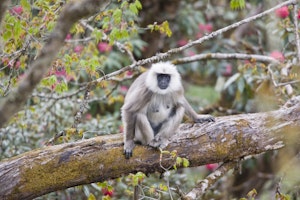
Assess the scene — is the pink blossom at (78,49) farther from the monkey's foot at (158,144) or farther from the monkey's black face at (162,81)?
the monkey's foot at (158,144)

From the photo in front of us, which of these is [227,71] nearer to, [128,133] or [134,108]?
[134,108]

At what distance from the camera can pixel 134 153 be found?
516 centimetres

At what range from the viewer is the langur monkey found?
18.0 feet

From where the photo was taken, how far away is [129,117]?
559 cm

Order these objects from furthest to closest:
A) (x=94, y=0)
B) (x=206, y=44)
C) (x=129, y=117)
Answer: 1. (x=206, y=44)
2. (x=129, y=117)
3. (x=94, y=0)

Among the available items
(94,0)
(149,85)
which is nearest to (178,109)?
(149,85)

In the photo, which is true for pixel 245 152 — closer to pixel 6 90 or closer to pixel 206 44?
pixel 6 90

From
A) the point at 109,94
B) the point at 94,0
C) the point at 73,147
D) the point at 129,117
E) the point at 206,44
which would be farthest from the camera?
the point at 206,44

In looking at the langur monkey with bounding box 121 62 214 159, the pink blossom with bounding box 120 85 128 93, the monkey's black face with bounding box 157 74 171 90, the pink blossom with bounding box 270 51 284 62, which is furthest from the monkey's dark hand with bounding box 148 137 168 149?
the pink blossom with bounding box 120 85 128 93

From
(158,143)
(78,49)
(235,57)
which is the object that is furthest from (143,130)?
(235,57)

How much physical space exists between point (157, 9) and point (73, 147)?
222 inches

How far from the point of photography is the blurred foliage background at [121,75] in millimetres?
5441

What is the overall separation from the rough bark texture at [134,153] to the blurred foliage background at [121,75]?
240mm

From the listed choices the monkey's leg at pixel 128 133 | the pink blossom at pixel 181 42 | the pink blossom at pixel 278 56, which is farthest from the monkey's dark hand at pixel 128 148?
the pink blossom at pixel 181 42
